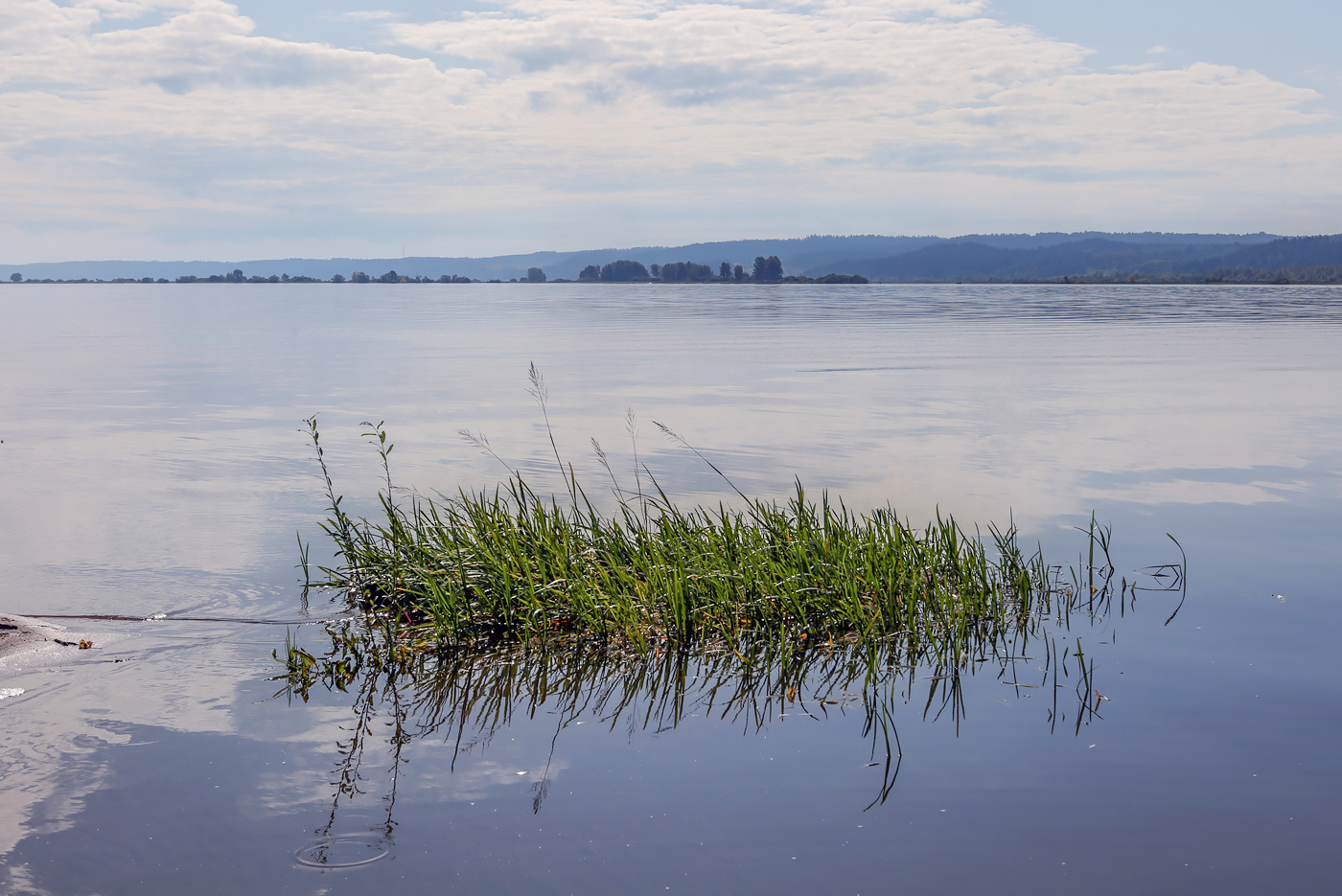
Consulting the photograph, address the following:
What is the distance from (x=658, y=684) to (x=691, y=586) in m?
1.56

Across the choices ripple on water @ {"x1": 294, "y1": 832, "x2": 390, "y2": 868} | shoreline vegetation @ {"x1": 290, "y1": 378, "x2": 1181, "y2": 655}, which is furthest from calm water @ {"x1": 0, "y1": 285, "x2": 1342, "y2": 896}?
shoreline vegetation @ {"x1": 290, "y1": 378, "x2": 1181, "y2": 655}

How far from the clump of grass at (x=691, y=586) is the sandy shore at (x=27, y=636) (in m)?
2.42

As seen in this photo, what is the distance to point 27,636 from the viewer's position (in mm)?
8531

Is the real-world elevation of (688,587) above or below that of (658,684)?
above

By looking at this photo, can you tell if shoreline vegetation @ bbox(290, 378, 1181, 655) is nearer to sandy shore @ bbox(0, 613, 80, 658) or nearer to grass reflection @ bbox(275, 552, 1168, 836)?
grass reflection @ bbox(275, 552, 1168, 836)

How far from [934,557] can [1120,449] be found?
12268 mm

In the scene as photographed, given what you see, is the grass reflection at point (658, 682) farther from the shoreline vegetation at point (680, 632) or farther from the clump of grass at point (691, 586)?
the clump of grass at point (691, 586)

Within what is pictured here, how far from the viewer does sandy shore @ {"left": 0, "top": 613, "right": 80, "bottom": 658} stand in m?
8.30

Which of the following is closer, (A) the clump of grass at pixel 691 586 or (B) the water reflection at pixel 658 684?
(B) the water reflection at pixel 658 684

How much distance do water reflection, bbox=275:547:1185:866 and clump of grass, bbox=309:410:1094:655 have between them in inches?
7.1

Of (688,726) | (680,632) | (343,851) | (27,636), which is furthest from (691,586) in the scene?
(27,636)

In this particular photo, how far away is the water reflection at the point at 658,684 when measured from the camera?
7043 millimetres

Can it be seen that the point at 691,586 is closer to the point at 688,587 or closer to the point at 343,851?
the point at 688,587

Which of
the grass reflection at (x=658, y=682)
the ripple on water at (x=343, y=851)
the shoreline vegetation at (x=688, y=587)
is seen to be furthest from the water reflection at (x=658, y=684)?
the ripple on water at (x=343, y=851)
